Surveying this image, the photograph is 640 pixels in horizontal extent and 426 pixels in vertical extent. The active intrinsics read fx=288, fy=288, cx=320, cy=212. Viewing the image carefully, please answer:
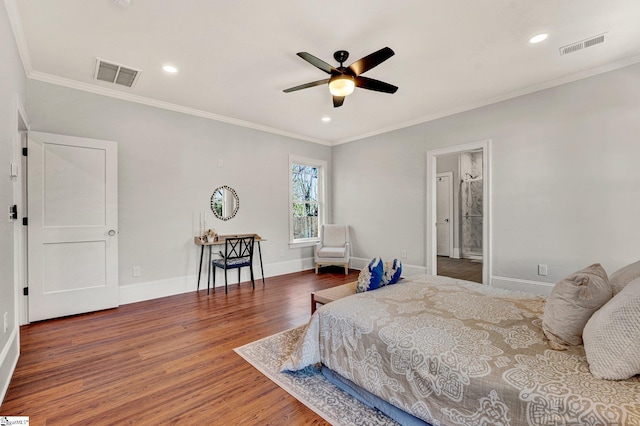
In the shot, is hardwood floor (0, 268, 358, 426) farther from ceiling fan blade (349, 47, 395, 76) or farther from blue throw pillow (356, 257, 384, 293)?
ceiling fan blade (349, 47, 395, 76)

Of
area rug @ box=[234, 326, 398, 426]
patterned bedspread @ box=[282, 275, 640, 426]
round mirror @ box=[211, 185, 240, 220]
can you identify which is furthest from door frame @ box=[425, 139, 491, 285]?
round mirror @ box=[211, 185, 240, 220]

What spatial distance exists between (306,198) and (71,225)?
3.80 m

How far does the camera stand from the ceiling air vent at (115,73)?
3045 millimetres

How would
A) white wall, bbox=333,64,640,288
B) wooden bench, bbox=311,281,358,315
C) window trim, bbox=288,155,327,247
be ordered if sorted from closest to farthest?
1. wooden bench, bbox=311,281,358,315
2. white wall, bbox=333,64,640,288
3. window trim, bbox=288,155,327,247

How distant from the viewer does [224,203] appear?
15.4 ft

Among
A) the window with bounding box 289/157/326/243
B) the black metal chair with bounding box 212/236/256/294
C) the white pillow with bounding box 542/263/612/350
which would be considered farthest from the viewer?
the window with bounding box 289/157/326/243

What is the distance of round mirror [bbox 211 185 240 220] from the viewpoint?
4.60 meters

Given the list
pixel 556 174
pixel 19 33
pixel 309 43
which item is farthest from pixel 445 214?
pixel 19 33

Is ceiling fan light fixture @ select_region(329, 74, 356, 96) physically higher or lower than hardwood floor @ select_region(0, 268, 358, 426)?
higher

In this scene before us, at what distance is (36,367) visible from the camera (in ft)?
7.30

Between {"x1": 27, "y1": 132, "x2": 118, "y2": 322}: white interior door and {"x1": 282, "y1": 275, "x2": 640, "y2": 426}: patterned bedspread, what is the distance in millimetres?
2846

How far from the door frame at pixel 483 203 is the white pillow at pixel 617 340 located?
3048 millimetres

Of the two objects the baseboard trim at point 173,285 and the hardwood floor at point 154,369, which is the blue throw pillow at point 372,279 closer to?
the hardwood floor at point 154,369

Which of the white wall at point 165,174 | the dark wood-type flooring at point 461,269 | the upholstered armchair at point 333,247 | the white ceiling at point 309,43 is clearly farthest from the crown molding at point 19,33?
the dark wood-type flooring at point 461,269
